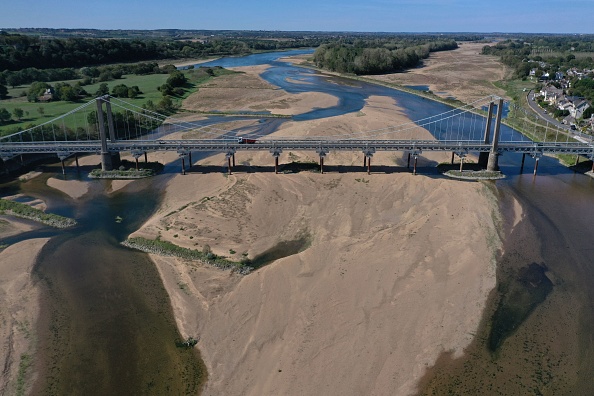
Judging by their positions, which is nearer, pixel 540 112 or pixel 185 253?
pixel 185 253

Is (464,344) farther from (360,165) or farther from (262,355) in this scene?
(360,165)

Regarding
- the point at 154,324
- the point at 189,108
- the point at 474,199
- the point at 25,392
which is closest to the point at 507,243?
the point at 474,199

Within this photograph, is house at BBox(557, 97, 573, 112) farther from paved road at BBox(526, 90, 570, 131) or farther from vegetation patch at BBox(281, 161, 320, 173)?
vegetation patch at BBox(281, 161, 320, 173)

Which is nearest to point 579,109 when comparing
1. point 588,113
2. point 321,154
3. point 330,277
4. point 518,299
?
point 588,113

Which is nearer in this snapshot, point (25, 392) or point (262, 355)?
point (25, 392)

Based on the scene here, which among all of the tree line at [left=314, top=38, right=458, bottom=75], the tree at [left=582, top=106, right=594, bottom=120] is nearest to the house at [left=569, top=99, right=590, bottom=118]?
the tree at [left=582, top=106, right=594, bottom=120]

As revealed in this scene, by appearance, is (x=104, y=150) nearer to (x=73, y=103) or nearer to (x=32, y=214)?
(x=32, y=214)
